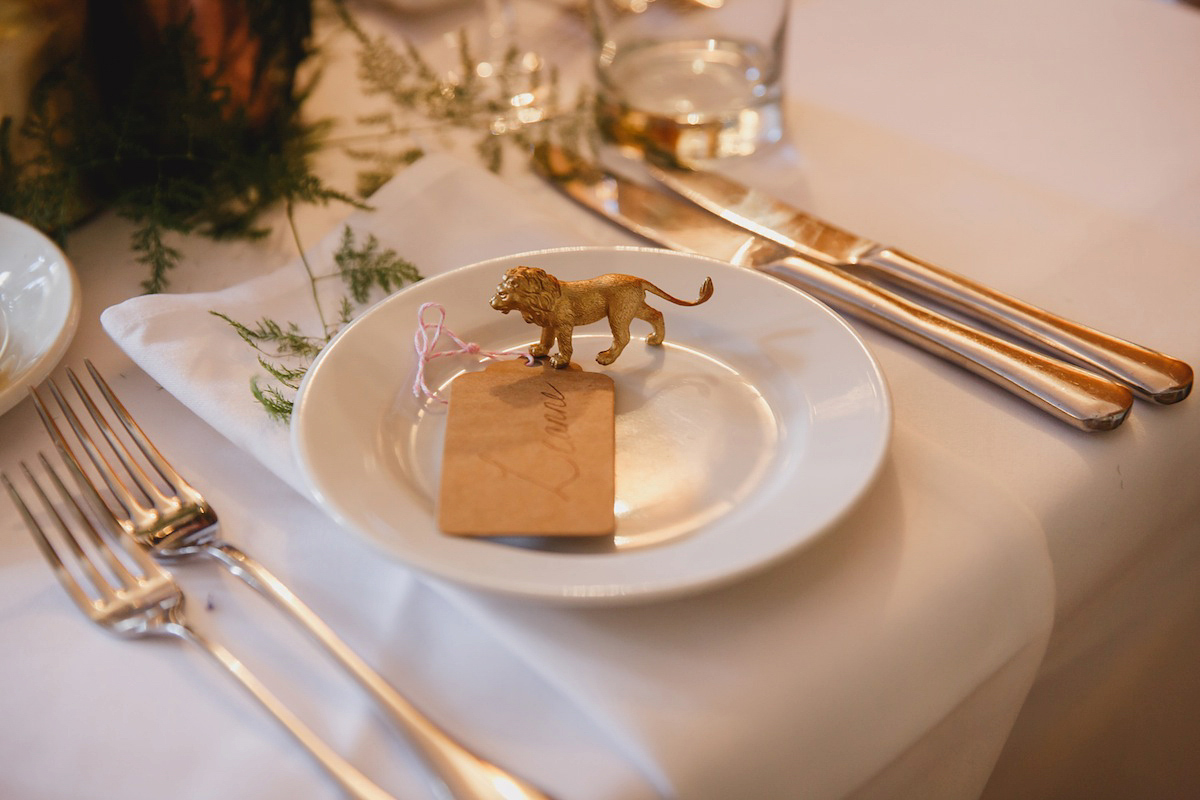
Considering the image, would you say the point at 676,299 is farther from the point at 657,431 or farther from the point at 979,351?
the point at 979,351

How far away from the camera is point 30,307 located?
834 mm

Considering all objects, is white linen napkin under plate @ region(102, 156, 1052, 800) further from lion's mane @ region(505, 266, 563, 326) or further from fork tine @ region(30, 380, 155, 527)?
lion's mane @ region(505, 266, 563, 326)

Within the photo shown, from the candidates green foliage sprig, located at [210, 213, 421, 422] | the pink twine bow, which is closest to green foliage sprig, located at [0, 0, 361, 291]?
green foliage sprig, located at [210, 213, 421, 422]

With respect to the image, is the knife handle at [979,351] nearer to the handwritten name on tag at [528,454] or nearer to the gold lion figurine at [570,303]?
the gold lion figurine at [570,303]

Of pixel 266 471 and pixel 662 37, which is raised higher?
pixel 662 37

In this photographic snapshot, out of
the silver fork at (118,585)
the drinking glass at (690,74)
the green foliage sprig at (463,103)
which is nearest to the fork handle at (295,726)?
the silver fork at (118,585)

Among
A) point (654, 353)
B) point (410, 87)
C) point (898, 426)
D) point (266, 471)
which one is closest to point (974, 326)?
point (898, 426)

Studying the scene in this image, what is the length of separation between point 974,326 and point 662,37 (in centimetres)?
66

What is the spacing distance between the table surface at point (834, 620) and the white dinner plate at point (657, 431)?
0.14ft

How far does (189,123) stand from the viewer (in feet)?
3.29

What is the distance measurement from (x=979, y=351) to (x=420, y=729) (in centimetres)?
53

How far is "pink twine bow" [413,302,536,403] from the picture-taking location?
2.32 ft

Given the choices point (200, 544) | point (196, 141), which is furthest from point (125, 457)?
point (196, 141)

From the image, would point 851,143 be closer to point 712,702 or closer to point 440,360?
point 440,360
